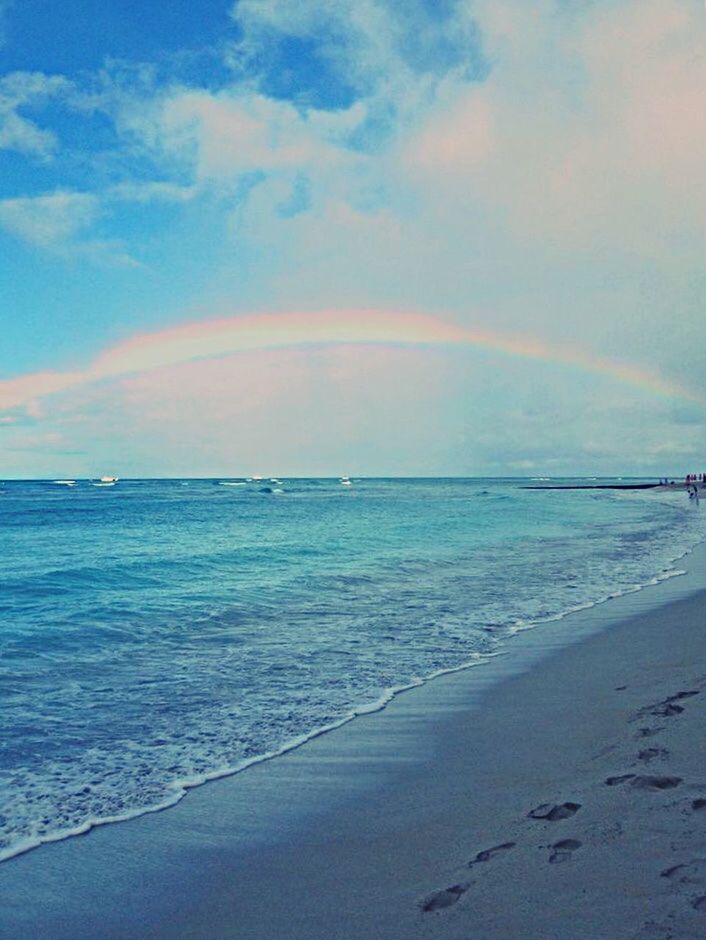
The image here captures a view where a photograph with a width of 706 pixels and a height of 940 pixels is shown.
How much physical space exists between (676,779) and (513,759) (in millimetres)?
1516

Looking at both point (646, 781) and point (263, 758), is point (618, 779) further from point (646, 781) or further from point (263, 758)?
point (263, 758)

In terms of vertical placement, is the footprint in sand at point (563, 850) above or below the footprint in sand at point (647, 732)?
above

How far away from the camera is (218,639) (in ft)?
41.5

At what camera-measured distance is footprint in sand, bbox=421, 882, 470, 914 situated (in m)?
3.88

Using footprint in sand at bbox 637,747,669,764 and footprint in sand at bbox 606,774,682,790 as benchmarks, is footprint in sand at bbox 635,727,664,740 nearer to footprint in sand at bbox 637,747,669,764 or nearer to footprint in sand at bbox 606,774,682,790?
footprint in sand at bbox 637,747,669,764

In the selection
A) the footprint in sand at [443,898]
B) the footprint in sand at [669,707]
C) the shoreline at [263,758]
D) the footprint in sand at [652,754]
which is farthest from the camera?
the footprint in sand at [669,707]

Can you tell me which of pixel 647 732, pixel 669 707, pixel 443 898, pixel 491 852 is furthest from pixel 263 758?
pixel 669 707

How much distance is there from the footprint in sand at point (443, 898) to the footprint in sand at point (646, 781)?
1.82 metres

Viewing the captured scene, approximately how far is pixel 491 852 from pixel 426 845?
1.64 feet

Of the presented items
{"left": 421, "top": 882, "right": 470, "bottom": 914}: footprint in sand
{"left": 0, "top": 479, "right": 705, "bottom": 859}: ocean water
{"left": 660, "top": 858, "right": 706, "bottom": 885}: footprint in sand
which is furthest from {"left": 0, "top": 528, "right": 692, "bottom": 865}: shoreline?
{"left": 660, "top": 858, "right": 706, "bottom": 885}: footprint in sand

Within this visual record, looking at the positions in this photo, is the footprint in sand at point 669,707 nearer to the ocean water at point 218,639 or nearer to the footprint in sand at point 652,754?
the footprint in sand at point 652,754

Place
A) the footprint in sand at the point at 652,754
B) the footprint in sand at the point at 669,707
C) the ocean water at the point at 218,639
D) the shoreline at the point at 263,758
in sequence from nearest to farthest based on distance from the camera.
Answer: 1. the shoreline at the point at 263,758
2. the footprint in sand at the point at 652,754
3. the ocean water at the point at 218,639
4. the footprint in sand at the point at 669,707

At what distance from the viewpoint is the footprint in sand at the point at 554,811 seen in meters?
4.84

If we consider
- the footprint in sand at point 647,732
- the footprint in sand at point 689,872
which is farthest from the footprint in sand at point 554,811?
the footprint in sand at point 647,732
